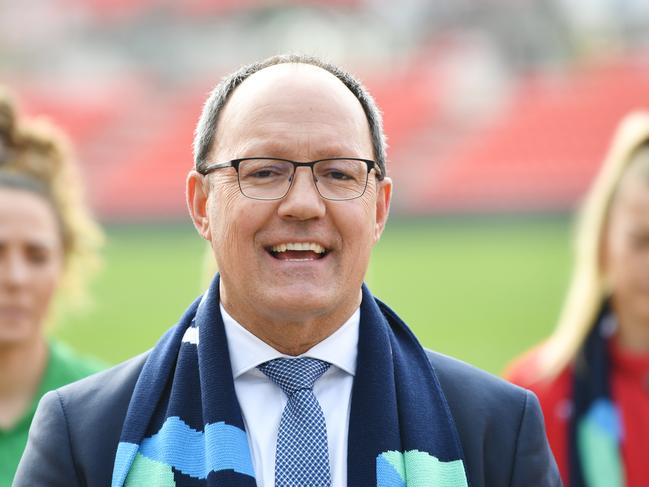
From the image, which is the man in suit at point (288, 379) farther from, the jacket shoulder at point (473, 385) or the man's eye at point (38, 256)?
the man's eye at point (38, 256)

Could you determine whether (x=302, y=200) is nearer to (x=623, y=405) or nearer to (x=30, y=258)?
(x=30, y=258)

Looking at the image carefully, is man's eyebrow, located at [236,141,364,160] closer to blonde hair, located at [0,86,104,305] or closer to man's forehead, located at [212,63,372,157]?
man's forehead, located at [212,63,372,157]

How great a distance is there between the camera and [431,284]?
16.9m

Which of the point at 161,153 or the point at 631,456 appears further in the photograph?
the point at 161,153

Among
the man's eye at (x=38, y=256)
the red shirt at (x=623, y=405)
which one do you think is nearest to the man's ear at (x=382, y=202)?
the red shirt at (x=623, y=405)

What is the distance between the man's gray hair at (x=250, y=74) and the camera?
229 centimetres

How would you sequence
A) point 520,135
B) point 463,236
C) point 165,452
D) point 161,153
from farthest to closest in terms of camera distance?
point 161,153
point 520,135
point 463,236
point 165,452

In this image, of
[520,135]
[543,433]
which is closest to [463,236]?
[520,135]

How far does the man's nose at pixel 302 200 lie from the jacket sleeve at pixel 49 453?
609 mm

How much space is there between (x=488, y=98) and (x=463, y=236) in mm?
8801

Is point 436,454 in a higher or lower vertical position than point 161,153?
lower

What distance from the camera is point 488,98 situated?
96.3 feet

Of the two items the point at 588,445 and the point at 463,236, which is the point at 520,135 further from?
the point at 588,445

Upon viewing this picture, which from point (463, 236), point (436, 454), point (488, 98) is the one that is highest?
point (488, 98)
